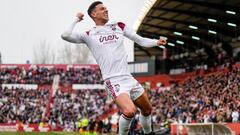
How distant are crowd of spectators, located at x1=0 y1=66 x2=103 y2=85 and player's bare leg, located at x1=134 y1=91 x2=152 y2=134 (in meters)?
Answer: 53.0

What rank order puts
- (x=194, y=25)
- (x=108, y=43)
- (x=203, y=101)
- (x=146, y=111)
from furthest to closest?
(x=194, y=25) < (x=203, y=101) < (x=146, y=111) < (x=108, y=43)

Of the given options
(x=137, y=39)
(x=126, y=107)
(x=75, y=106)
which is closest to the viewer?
(x=126, y=107)

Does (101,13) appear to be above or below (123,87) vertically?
above

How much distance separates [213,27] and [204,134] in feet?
88.4

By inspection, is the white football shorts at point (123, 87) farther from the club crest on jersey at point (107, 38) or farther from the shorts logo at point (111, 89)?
the club crest on jersey at point (107, 38)

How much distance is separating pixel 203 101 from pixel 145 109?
28.2 meters

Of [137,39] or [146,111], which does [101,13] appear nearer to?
[137,39]

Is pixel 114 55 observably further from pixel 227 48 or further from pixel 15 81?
pixel 15 81

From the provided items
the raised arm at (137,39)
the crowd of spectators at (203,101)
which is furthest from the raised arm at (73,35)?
the crowd of spectators at (203,101)

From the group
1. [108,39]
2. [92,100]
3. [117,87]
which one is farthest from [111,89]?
[92,100]

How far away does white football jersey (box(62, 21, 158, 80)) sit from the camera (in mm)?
8359

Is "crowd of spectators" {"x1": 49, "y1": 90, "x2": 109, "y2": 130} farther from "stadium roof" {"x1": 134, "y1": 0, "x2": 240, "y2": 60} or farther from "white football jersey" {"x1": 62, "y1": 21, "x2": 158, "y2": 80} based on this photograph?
"white football jersey" {"x1": 62, "y1": 21, "x2": 158, "y2": 80}

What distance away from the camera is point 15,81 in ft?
202

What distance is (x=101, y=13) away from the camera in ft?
28.2
